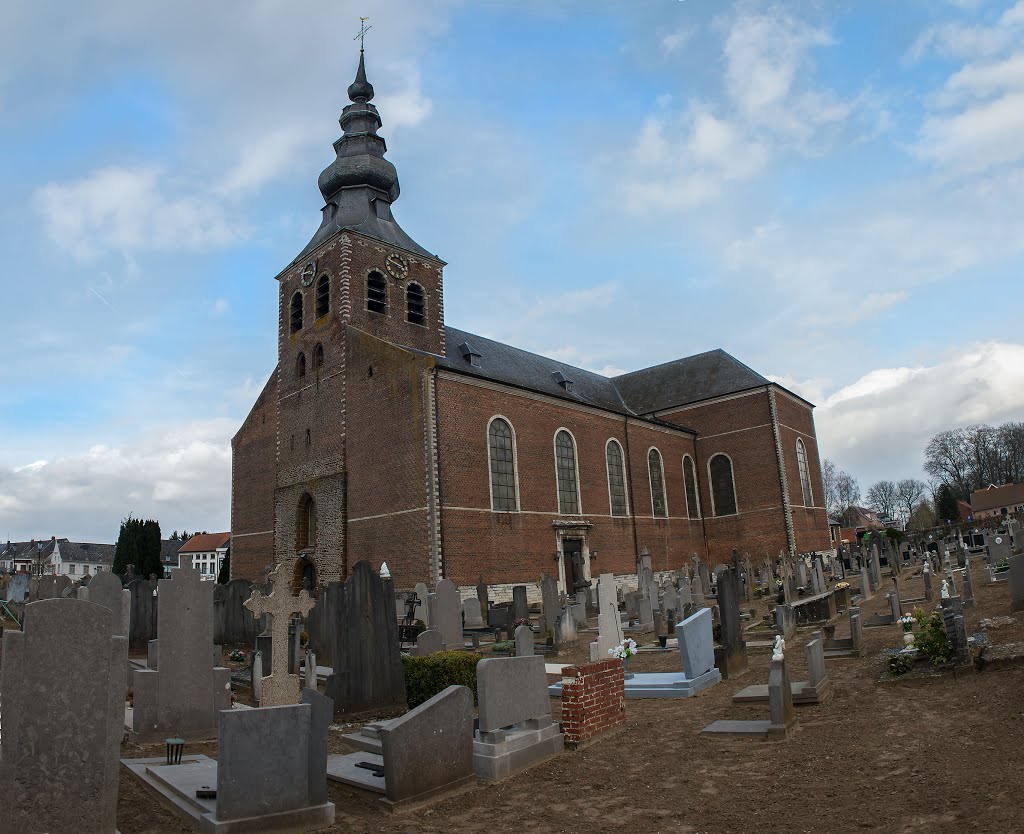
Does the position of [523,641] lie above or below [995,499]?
below

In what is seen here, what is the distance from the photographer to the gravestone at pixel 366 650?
7.35m

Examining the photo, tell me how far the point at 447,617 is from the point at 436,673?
505 cm

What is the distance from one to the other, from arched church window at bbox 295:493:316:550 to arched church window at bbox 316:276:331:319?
20.4ft

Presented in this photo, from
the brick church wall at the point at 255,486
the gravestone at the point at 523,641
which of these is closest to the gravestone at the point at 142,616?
the gravestone at the point at 523,641

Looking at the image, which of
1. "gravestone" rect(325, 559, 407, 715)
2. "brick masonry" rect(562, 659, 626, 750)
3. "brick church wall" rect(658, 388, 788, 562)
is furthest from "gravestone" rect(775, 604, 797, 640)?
"brick church wall" rect(658, 388, 788, 562)

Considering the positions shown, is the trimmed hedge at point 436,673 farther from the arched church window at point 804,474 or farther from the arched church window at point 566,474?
the arched church window at point 804,474

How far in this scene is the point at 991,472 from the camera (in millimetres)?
59188

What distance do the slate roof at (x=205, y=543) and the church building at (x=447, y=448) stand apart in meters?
54.9

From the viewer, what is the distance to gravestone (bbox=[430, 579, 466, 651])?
1221 centimetres

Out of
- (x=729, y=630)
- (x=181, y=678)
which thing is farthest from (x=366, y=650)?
(x=729, y=630)

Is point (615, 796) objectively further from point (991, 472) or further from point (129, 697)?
point (991, 472)

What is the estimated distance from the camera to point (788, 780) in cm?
461

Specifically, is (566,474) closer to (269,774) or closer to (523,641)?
(523,641)

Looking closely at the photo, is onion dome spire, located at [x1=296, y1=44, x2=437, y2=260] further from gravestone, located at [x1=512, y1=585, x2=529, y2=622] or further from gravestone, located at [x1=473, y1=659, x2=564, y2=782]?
gravestone, located at [x1=473, y1=659, x2=564, y2=782]
